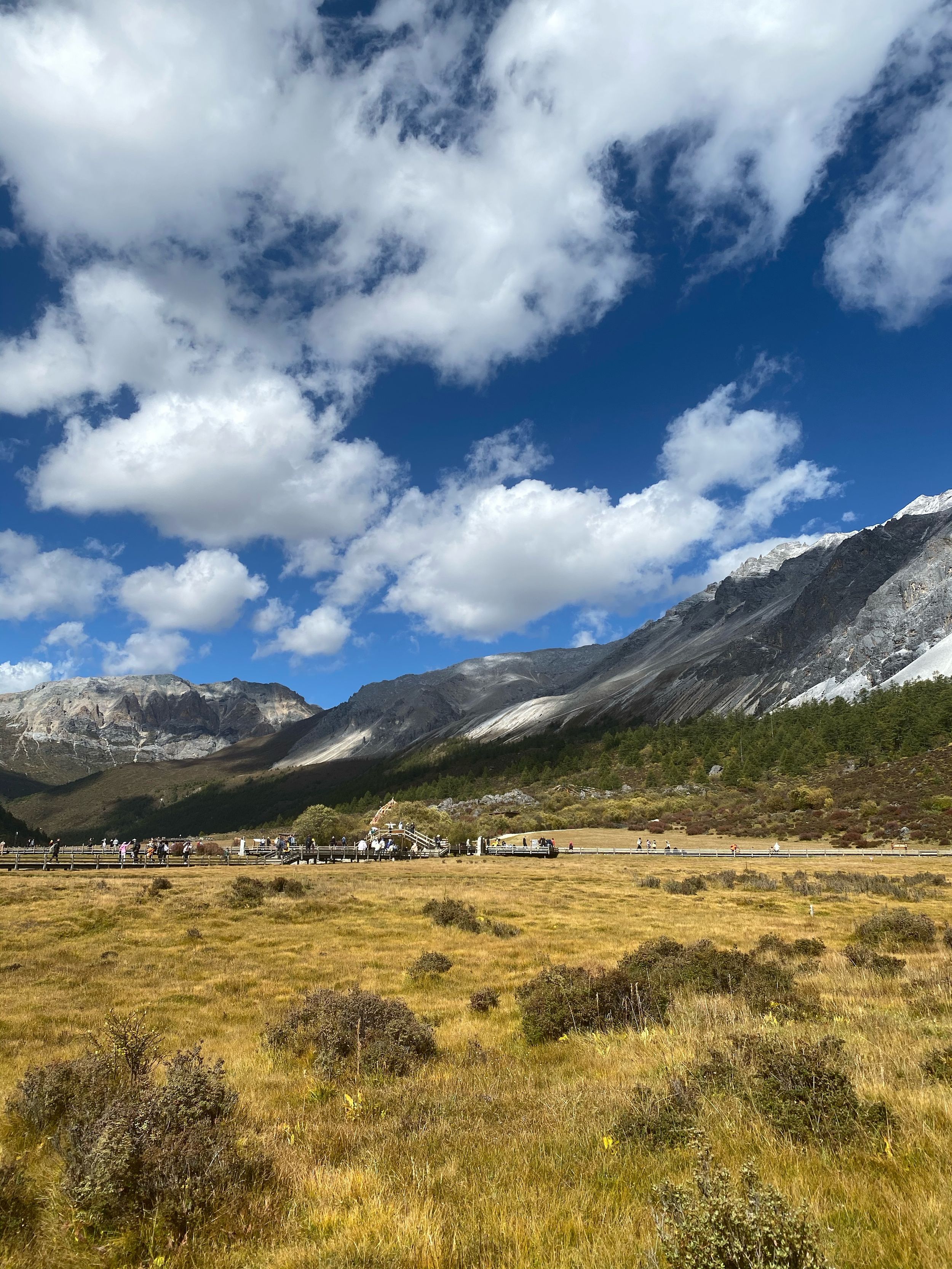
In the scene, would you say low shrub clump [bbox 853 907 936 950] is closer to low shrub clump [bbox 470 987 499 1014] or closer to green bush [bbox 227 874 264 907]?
low shrub clump [bbox 470 987 499 1014]

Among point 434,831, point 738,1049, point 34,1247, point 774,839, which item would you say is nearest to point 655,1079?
point 738,1049

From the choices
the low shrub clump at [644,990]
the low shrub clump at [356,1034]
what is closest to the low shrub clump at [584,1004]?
the low shrub clump at [644,990]

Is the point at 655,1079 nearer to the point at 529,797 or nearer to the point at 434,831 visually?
the point at 434,831

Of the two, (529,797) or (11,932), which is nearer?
(11,932)

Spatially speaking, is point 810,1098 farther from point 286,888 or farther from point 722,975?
point 286,888

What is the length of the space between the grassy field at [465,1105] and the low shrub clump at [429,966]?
11.1 inches

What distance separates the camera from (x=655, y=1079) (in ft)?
25.4

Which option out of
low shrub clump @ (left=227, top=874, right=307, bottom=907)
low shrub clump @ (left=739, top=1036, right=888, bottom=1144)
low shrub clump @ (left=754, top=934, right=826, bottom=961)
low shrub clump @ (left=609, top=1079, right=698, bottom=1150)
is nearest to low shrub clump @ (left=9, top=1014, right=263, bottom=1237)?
low shrub clump @ (left=609, top=1079, right=698, bottom=1150)

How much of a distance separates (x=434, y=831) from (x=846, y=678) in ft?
387

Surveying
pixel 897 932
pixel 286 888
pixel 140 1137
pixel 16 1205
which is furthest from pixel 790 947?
pixel 286 888

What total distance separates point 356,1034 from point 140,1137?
5425 mm

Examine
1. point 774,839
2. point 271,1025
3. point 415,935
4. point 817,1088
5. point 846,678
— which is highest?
point 846,678

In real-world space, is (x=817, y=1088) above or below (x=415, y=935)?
above

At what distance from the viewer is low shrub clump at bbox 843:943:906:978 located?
14039 mm
